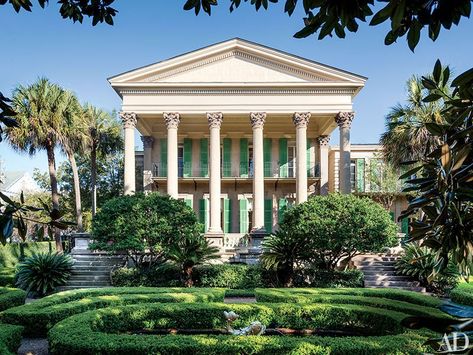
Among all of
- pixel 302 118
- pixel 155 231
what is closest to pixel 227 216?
pixel 302 118

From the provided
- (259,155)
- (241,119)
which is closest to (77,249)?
(259,155)

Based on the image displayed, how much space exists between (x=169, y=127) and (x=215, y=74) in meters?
4.28

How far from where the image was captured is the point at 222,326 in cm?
1018

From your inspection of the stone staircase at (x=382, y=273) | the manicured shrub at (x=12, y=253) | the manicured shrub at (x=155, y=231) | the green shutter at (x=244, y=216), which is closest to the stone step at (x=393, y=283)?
the stone staircase at (x=382, y=273)

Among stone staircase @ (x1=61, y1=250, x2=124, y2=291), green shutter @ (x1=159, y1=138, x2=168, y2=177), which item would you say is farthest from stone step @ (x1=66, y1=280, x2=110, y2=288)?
green shutter @ (x1=159, y1=138, x2=168, y2=177)

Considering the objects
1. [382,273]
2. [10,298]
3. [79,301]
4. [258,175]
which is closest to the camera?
[79,301]

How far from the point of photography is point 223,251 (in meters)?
23.9

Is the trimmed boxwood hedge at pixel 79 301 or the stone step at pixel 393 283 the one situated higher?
the trimmed boxwood hedge at pixel 79 301

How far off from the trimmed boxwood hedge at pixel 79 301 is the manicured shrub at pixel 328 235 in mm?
4544

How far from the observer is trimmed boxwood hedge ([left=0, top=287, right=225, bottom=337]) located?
9844 mm

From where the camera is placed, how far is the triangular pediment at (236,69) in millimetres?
24922

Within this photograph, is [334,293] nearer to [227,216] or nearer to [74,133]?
[227,216]

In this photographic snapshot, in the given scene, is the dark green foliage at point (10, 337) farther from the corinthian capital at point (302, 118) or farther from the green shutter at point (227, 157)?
the green shutter at point (227, 157)

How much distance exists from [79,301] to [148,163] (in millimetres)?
18683
